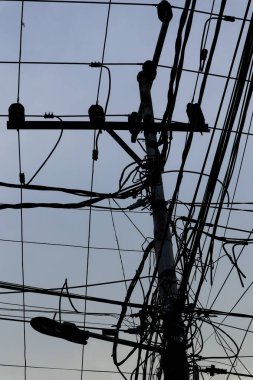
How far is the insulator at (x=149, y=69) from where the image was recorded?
23.9 ft

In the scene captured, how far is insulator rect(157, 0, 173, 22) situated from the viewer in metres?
6.21

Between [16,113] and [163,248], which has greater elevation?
[16,113]

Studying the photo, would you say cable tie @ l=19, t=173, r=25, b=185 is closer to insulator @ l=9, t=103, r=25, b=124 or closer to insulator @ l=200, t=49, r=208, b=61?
insulator @ l=9, t=103, r=25, b=124

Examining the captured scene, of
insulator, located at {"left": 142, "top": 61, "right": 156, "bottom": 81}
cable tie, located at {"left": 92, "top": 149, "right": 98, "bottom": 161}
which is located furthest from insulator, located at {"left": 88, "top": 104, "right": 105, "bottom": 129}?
insulator, located at {"left": 142, "top": 61, "right": 156, "bottom": 81}

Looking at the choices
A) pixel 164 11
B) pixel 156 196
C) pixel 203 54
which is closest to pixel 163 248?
pixel 156 196

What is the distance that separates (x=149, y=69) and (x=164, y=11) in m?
1.15

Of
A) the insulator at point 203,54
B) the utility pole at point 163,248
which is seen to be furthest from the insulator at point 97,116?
the insulator at point 203,54

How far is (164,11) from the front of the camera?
625 centimetres

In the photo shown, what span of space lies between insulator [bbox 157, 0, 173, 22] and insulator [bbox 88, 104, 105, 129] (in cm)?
149

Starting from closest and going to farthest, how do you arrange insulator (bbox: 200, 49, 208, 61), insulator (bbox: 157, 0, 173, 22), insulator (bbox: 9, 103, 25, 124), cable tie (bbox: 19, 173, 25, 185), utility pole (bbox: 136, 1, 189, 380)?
1. utility pole (bbox: 136, 1, 189, 380)
2. insulator (bbox: 157, 0, 173, 22)
3. insulator (bbox: 200, 49, 208, 61)
4. cable tie (bbox: 19, 173, 25, 185)
5. insulator (bbox: 9, 103, 25, 124)

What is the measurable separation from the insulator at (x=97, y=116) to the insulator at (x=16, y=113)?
2.61 feet

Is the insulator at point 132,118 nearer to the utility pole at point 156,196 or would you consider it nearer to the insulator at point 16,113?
the utility pole at point 156,196

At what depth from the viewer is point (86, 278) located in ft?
28.4

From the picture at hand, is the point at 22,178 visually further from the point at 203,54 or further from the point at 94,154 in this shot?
the point at 203,54
